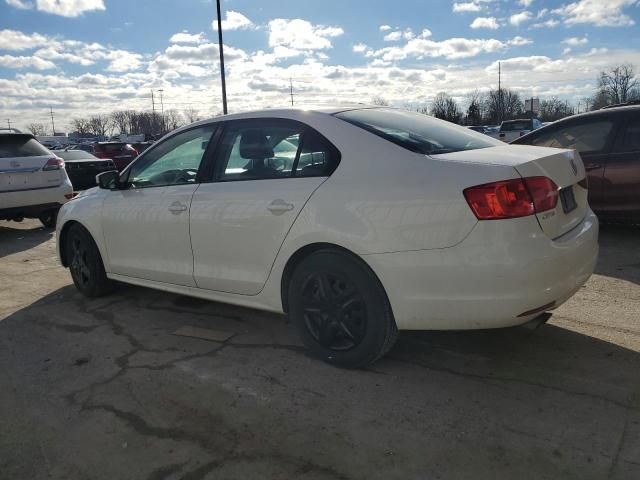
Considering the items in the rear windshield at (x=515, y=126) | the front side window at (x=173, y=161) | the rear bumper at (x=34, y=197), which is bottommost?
the rear bumper at (x=34, y=197)

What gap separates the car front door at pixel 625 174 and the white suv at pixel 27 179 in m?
7.96

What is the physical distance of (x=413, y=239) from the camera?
2.92 meters

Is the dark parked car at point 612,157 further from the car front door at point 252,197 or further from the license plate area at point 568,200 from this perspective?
the car front door at point 252,197

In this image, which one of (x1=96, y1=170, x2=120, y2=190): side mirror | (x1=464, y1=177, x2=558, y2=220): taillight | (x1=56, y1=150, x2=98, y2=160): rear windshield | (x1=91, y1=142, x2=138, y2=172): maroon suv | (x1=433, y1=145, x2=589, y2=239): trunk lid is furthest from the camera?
(x1=91, y1=142, x2=138, y2=172): maroon suv

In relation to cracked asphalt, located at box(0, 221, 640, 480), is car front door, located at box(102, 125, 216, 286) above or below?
above

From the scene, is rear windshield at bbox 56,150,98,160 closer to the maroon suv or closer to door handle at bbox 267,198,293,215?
the maroon suv

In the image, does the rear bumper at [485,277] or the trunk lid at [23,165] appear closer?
the rear bumper at [485,277]

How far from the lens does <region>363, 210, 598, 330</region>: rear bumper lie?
108 inches

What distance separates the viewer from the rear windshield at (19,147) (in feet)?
27.7

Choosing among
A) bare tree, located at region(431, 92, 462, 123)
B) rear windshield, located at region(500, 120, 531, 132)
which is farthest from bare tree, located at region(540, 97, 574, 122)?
rear windshield, located at region(500, 120, 531, 132)

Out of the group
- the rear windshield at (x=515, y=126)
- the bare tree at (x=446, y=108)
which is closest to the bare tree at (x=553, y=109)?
the bare tree at (x=446, y=108)

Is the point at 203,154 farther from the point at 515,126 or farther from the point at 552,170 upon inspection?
the point at 515,126

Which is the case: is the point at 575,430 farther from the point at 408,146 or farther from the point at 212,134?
the point at 212,134

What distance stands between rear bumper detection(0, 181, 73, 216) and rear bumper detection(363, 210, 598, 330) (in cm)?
716
